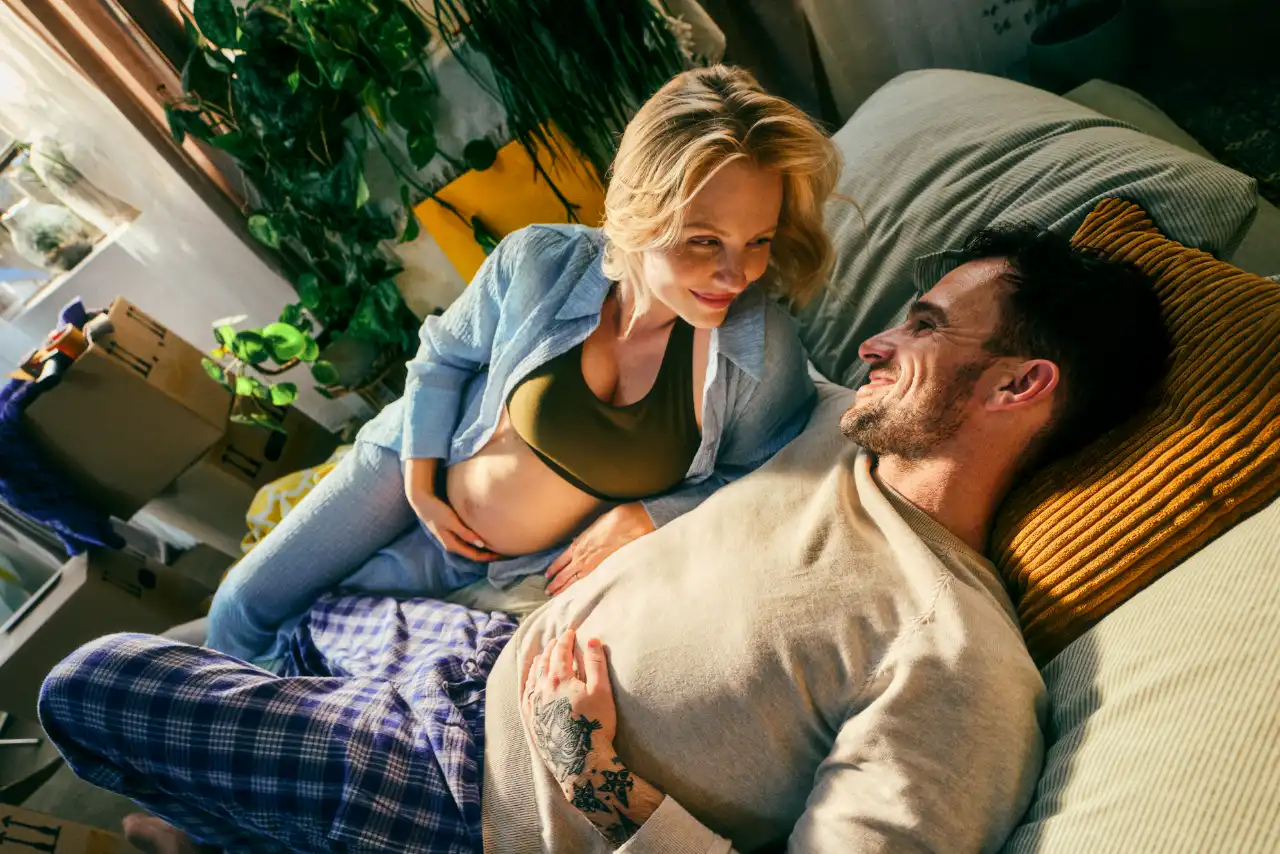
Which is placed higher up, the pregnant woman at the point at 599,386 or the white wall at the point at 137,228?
the white wall at the point at 137,228

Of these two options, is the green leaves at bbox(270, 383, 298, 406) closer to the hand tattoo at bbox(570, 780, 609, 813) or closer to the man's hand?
the man's hand

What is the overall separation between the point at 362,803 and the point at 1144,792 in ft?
3.05

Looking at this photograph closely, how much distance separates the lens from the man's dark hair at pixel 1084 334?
1.02 metres

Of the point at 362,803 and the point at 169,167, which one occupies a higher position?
the point at 169,167

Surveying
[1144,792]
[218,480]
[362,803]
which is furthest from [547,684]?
[218,480]

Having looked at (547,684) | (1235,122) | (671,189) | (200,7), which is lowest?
(1235,122)

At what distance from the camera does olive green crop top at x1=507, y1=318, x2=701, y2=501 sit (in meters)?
1.27

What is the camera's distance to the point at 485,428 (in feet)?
4.60

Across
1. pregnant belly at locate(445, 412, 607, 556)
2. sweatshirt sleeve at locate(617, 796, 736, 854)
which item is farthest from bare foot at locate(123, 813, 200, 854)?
sweatshirt sleeve at locate(617, 796, 736, 854)

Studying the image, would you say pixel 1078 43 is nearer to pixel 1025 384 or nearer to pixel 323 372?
pixel 1025 384

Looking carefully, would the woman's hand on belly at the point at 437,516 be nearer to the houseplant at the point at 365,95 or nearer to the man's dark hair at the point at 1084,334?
the houseplant at the point at 365,95

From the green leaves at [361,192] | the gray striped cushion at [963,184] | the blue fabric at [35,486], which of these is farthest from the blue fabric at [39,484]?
the gray striped cushion at [963,184]

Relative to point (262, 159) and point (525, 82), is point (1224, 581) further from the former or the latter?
point (262, 159)

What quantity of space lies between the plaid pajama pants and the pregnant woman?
30 cm
